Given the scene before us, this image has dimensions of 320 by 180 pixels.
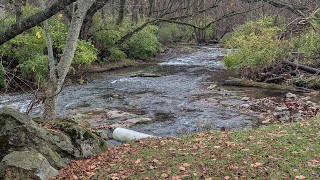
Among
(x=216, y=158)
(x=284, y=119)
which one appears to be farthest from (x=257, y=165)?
(x=284, y=119)

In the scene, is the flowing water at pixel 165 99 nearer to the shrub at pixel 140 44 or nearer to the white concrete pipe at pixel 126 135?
the white concrete pipe at pixel 126 135

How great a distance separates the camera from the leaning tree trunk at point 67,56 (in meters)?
9.28

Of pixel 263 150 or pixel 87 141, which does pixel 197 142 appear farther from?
pixel 87 141

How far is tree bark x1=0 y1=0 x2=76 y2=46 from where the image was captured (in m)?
4.53

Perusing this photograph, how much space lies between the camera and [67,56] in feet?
31.8

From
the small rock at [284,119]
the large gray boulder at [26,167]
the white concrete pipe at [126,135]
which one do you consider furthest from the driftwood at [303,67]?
the large gray boulder at [26,167]

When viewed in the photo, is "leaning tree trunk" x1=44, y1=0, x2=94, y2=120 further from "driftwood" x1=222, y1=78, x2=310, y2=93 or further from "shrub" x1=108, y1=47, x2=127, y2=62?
"shrub" x1=108, y1=47, x2=127, y2=62

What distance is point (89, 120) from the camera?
43.1 feet

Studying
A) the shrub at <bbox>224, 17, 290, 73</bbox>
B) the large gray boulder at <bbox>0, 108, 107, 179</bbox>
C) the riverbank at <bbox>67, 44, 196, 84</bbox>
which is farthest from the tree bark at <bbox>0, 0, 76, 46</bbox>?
the shrub at <bbox>224, 17, 290, 73</bbox>

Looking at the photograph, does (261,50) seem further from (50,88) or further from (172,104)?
(50,88)

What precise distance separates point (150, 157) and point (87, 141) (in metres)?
1.69

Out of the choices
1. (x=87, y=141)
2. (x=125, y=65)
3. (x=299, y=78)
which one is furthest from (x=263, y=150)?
(x=125, y=65)

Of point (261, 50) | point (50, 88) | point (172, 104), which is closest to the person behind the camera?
point (50, 88)

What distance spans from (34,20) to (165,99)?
12234 mm
